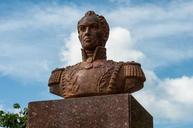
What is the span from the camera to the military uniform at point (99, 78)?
29.8ft

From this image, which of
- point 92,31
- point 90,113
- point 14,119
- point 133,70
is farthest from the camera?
point 14,119

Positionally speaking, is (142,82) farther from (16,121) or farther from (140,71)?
(16,121)

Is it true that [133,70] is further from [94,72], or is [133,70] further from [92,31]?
[92,31]

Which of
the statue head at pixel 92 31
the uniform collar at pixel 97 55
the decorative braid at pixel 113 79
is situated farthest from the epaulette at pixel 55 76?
the decorative braid at pixel 113 79

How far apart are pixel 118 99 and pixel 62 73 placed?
1456mm

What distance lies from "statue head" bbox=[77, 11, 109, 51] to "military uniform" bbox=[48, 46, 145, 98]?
0.18 meters

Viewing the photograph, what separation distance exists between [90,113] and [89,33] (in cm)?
165

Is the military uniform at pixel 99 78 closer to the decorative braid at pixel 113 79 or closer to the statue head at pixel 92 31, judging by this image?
the decorative braid at pixel 113 79

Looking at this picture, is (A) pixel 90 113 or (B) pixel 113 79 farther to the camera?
(B) pixel 113 79

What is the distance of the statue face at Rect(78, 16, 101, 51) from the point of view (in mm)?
9633

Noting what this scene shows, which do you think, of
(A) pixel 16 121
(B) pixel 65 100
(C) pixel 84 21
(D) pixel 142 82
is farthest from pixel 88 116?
(A) pixel 16 121

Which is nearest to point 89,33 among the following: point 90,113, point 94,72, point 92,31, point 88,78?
point 92,31

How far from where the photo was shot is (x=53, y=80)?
960 centimetres

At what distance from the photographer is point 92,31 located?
9.70m
